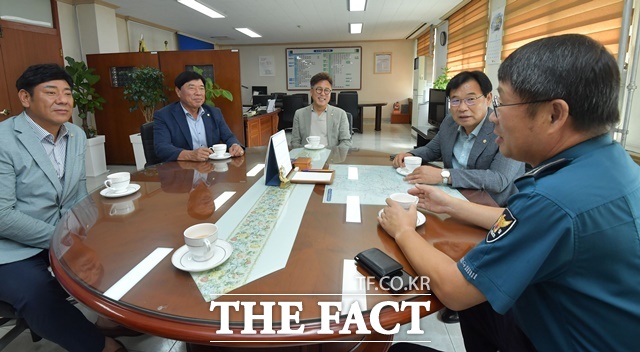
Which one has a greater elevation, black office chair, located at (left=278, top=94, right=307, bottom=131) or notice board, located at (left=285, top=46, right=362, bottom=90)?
notice board, located at (left=285, top=46, right=362, bottom=90)

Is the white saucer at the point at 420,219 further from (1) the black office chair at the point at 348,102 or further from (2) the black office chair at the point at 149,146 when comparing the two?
(1) the black office chair at the point at 348,102

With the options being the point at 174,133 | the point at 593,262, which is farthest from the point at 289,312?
the point at 174,133

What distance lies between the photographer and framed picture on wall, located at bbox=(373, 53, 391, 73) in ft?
35.9

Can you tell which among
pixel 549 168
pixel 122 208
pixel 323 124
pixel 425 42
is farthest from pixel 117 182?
pixel 425 42

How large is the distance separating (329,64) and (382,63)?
1.69 metres

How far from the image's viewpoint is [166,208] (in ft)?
4.49

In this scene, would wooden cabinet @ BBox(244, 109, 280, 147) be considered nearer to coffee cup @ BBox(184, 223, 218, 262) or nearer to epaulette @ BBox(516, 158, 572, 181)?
coffee cup @ BBox(184, 223, 218, 262)

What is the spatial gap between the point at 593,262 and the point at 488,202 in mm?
765

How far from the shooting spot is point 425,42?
911 cm

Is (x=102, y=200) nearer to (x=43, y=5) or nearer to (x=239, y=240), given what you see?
(x=239, y=240)

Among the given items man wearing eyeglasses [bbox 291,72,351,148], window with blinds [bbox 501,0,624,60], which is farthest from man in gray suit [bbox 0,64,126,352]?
window with blinds [bbox 501,0,624,60]

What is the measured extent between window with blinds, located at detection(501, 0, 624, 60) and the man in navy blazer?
8.83ft

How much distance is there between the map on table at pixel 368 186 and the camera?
4.76 ft

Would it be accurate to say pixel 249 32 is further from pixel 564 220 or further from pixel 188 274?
pixel 564 220
